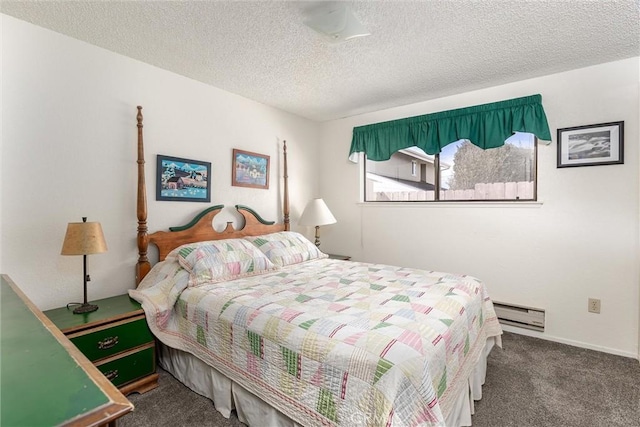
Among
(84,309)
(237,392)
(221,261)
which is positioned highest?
(221,261)

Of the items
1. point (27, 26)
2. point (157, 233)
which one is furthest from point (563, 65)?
point (27, 26)

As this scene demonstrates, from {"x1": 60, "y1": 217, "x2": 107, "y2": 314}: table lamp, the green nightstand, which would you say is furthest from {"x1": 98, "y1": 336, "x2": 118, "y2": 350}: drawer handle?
{"x1": 60, "y1": 217, "x2": 107, "y2": 314}: table lamp

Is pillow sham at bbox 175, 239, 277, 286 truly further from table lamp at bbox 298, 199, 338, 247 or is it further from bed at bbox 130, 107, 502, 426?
table lamp at bbox 298, 199, 338, 247

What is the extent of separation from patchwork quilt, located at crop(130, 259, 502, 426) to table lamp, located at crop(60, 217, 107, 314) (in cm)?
34

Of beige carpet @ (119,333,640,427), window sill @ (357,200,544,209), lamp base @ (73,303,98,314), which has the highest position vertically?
window sill @ (357,200,544,209)

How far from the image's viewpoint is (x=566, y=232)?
267 cm

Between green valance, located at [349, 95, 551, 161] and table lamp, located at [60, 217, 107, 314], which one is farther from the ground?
green valance, located at [349, 95, 551, 161]

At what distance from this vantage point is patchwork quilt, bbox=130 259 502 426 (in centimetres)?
115

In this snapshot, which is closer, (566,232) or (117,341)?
(117,341)

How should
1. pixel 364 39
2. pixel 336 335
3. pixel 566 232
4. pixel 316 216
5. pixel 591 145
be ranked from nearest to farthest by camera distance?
pixel 336 335 → pixel 364 39 → pixel 591 145 → pixel 566 232 → pixel 316 216

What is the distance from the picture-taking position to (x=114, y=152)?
7.63ft

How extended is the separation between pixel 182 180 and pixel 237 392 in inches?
72.0

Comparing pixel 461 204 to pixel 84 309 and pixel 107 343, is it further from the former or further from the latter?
pixel 84 309

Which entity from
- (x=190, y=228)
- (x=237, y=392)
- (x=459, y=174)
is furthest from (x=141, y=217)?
(x=459, y=174)
